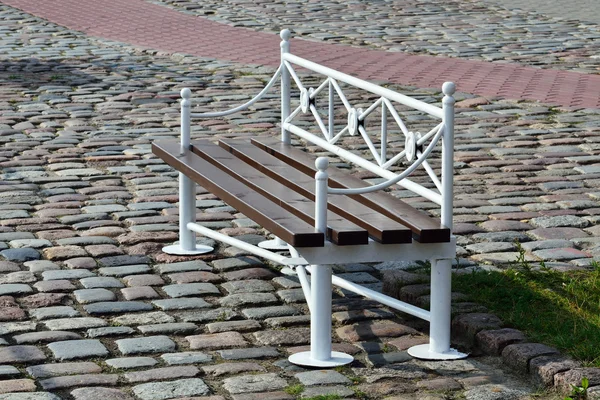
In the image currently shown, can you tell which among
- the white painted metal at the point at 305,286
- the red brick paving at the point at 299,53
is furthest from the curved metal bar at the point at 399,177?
the red brick paving at the point at 299,53

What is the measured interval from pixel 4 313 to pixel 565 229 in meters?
3.12

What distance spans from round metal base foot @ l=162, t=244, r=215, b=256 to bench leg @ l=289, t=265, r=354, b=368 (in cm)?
167

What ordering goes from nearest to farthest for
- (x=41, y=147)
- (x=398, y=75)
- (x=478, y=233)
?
(x=478, y=233), (x=41, y=147), (x=398, y=75)

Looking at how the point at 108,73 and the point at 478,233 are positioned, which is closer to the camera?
the point at 478,233

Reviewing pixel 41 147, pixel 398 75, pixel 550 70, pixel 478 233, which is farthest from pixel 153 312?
pixel 550 70

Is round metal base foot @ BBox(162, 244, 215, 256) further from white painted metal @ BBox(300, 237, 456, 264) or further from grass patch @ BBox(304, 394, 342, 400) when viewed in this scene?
grass patch @ BBox(304, 394, 342, 400)

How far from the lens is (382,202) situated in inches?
200

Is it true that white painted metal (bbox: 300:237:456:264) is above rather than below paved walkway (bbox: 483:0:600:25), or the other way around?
above

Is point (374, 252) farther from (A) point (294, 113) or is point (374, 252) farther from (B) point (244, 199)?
(A) point (294, 113)

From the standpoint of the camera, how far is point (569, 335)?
4.65m

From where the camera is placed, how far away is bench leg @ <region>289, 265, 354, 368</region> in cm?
465

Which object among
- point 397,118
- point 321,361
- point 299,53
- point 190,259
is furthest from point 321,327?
point 299,53

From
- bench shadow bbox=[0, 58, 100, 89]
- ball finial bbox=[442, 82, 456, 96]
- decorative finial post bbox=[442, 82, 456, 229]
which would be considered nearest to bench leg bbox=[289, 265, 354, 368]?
decorative finial post bbox=[442, 82, 456, 229]

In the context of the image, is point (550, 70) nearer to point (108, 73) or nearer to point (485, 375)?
point (108, 73)
